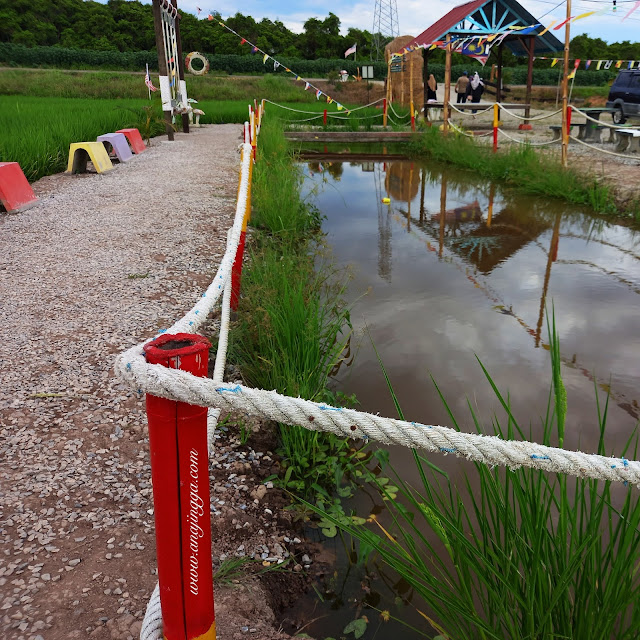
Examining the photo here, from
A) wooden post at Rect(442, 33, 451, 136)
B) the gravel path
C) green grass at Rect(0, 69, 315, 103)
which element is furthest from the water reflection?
green grass at Rect(0, 69, 315, 103)

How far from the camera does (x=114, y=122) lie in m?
11.3

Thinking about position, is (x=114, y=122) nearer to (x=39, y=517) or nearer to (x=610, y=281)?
(x=610, y=281)

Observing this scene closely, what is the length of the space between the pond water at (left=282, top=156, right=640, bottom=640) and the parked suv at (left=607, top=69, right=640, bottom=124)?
845 cm

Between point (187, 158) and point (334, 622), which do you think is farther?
point (187, 158)

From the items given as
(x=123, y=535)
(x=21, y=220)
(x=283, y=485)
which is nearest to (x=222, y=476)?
(x=283, y=485)

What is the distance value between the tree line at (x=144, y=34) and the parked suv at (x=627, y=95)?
2507cm

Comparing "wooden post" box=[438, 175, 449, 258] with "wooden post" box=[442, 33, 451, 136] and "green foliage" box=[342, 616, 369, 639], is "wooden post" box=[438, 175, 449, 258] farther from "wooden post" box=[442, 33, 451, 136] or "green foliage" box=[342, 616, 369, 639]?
"green foliage" box=[342, 616, 369, 639]

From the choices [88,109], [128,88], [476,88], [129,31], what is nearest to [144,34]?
[129,31]

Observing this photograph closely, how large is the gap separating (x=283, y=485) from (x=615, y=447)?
5.28 feet

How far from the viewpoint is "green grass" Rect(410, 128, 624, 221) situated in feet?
24.1

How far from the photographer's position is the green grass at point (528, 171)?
24.1ft

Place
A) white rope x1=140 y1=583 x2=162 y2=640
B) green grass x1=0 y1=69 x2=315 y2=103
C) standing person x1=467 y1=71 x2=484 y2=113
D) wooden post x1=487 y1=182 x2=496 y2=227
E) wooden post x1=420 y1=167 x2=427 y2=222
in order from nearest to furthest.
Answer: white rope x1=140 y1=583 x2=162 y2=640
wooden post x1=487 y1=182 x2=496 y2=227
wooden post x1=420 y1=167 x2=427 y2=222
standing person x1=467 y1=71 x2=484 y2=113
green grass x1=0 y1=69 x2=315 y2=103

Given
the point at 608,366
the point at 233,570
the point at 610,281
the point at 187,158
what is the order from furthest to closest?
the point at 187,158, the point at 610,281, the point at 608,366, the point at 233,570

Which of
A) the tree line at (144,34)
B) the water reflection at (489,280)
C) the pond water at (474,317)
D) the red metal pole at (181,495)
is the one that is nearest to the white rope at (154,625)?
the red metal pole at (181,495)
